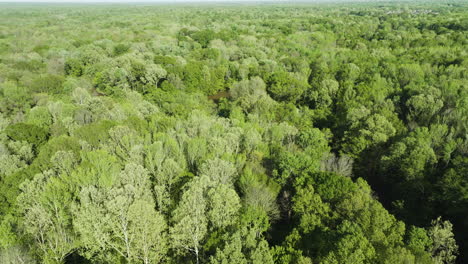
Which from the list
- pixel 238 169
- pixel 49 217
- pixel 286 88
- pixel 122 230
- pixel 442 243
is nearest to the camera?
pixel 122 230

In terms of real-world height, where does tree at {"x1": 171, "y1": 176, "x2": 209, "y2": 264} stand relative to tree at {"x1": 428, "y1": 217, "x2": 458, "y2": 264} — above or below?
above

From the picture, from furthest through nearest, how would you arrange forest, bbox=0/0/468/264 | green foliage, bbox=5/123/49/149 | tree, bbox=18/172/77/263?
green foliage, bbox=5/123/49/149
tree, bbox=18/172/77/263
forest, bbox=0/0/468/264

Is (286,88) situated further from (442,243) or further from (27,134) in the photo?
(27,134)

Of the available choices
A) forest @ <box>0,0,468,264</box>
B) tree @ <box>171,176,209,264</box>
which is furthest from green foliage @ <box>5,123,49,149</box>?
tree @ <box>171,176,209,264</box>

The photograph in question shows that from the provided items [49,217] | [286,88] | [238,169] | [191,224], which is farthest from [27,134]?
[286,88]

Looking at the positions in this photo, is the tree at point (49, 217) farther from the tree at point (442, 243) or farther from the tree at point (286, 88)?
the tree at point (286, 88)

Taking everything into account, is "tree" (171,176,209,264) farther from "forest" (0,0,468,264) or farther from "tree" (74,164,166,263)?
"tree" (74,164,166,263)

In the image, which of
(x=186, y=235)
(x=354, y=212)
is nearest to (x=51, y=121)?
(x=186, y=235)

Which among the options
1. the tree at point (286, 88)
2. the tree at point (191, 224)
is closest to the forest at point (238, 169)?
the tree at point (191, 224)
